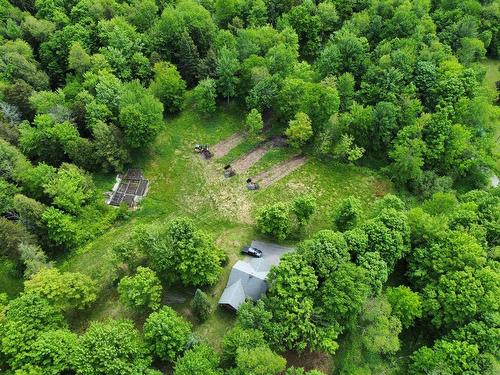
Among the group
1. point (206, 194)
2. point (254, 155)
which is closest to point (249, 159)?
point (254, 155)

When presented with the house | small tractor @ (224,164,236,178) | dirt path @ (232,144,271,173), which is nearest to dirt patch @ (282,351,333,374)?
the house

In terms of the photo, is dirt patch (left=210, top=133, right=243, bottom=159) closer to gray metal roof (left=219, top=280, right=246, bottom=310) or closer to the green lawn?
the green lawn

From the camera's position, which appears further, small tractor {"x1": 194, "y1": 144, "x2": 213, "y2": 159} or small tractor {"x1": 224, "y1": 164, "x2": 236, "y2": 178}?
small tractor {"x1": 194, "y1": 144, "x2": 213, "y2": 159}

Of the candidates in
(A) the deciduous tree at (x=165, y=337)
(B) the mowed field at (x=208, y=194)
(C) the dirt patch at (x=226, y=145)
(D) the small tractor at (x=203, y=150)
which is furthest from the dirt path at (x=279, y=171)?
(A) the deciduous tree at (x=165, y=337)

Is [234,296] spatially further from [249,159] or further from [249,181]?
[249,159]

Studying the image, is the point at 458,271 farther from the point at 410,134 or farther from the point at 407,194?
the point at 410,134
